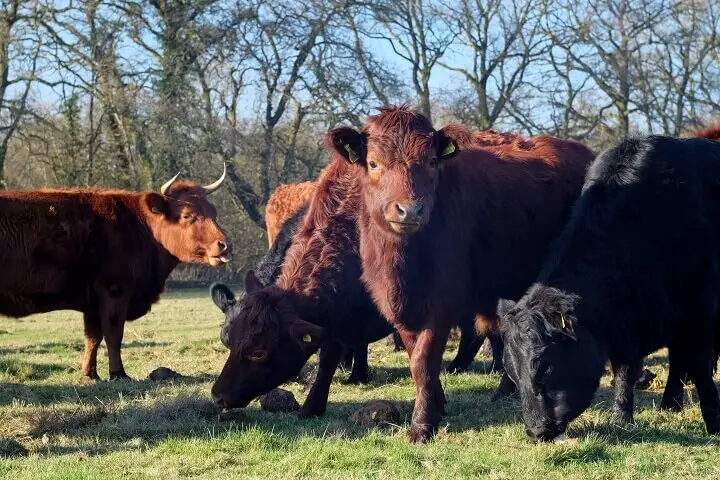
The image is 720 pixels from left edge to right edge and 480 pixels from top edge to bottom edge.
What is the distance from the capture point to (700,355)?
5.99 m

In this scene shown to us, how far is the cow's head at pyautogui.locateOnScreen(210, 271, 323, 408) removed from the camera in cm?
650

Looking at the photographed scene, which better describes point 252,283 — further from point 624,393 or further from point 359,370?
point 624,393

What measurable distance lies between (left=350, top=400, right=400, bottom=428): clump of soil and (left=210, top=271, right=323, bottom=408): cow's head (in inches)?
26.9

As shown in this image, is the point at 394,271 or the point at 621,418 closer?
the point at 394,271

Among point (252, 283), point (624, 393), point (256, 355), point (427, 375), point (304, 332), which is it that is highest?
point (252, 283)

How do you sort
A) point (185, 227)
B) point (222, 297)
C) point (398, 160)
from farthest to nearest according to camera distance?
point (185, 227) → point (222, 297) → point (398, 160)

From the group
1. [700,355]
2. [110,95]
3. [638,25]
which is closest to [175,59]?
[110,95]

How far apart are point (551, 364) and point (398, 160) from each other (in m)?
1.72

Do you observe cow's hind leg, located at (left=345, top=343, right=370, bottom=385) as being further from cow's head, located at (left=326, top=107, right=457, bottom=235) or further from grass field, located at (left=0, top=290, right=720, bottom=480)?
cow's head, located at (left=326, top=107, right=457, bottom=235)

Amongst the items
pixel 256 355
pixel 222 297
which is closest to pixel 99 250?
pixel 222 297

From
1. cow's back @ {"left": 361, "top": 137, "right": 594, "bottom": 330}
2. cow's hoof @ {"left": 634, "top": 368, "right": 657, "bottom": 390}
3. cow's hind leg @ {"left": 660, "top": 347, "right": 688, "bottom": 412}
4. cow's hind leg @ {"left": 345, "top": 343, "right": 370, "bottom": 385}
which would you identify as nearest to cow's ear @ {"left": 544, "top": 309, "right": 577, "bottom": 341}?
cow's back @ {"left": 361, "top": 137, "right": 594, "bottom": 330}

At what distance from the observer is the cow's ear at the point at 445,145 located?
6.01m

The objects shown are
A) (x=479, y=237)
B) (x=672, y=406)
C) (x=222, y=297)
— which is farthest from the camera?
(x=222, y=297)

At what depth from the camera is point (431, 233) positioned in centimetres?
602
